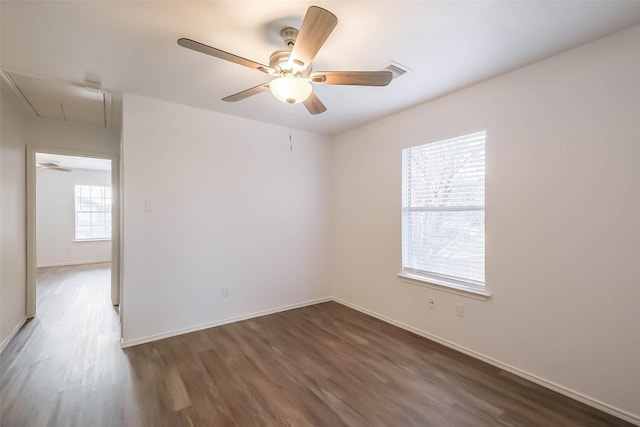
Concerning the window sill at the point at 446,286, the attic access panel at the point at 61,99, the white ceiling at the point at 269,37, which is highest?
the white ceiling at the point at 269,37

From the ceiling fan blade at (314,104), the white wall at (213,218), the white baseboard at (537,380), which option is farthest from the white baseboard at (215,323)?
the ceiling fan blade at (314,104)

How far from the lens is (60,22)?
1716mm

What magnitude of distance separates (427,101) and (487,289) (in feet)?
6.41

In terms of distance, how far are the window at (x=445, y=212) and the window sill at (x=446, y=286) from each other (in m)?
0.02

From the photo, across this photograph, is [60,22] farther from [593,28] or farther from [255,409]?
[593,28]

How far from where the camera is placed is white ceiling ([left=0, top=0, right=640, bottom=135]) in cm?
161

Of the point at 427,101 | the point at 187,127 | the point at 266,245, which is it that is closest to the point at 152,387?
the point at 266,245

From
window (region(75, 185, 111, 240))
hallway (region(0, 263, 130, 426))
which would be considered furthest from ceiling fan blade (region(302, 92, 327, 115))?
window (region(75, 185, 111, 240))

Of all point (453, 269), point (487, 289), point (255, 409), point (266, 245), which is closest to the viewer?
point (255, 409)

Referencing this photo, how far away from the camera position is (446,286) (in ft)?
9.07

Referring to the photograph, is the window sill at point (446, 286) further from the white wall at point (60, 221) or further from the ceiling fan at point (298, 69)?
the white wall at point (60, 221)

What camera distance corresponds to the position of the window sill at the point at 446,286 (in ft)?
8.21

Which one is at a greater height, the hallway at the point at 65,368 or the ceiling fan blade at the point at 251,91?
the ceiling fan blade at the point at 251,91

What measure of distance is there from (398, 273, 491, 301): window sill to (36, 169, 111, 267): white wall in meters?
8.34
